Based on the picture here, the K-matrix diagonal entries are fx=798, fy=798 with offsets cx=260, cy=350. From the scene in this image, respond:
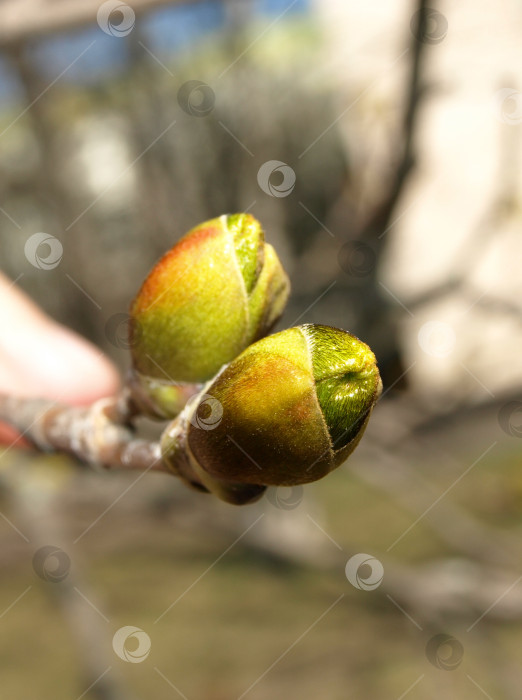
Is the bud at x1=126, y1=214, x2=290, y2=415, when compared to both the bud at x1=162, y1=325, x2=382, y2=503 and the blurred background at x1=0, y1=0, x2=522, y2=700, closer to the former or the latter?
the bud at x1=162, y1=325, x2=382, y2=503

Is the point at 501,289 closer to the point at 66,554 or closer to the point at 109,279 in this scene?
the point at 109,279

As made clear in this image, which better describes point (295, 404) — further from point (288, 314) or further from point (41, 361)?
point (288, 314)

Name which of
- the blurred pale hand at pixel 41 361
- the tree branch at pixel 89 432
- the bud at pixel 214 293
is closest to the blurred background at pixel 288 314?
the blurred pale hand at pixel 41 361

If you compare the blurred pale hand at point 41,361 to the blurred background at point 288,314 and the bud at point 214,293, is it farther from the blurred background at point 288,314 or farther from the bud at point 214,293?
the blurred background at point 288,314

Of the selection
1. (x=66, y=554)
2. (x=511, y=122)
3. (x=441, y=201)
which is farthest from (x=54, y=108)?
(x=441, y=201)

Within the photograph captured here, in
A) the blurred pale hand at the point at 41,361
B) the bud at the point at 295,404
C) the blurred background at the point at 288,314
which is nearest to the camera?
the bud at the point at 295,404

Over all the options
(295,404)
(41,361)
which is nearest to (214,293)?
(295,404)
